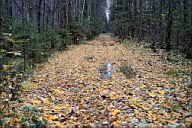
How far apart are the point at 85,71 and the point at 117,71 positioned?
5.19 ft

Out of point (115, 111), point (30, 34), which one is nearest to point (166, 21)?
point (30, 34)

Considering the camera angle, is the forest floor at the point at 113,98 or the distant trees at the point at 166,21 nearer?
the forest floor at the point at 113,98

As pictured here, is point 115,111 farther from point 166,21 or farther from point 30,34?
point 166,21

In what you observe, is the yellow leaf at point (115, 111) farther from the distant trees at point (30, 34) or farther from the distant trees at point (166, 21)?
the distant trees at point (166, 21)

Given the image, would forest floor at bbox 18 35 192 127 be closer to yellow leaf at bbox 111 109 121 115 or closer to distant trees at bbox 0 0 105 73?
yellow leaf at bbox 111 109 121 115

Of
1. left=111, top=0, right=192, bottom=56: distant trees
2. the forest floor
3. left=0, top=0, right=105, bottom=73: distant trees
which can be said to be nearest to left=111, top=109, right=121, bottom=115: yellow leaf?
the forest floor

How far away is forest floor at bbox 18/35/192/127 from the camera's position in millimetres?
4160

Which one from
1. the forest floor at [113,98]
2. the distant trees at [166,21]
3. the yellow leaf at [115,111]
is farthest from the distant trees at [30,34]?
the distant trees at [166,21]

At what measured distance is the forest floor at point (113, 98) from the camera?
4.16 meters

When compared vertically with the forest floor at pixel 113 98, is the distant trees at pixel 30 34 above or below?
above

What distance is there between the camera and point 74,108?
16.0ft

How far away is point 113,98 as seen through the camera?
5.48 meters

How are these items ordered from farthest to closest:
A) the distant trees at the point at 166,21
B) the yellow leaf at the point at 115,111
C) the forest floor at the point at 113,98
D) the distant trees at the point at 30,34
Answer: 1. the distant trees at the point at 166,21
2. the distant trees at the point at 30,34
3. the yellow leaf at the point at 115,111
4. the forest floor at the point at 113,98

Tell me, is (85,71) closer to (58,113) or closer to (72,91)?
(72,91)
